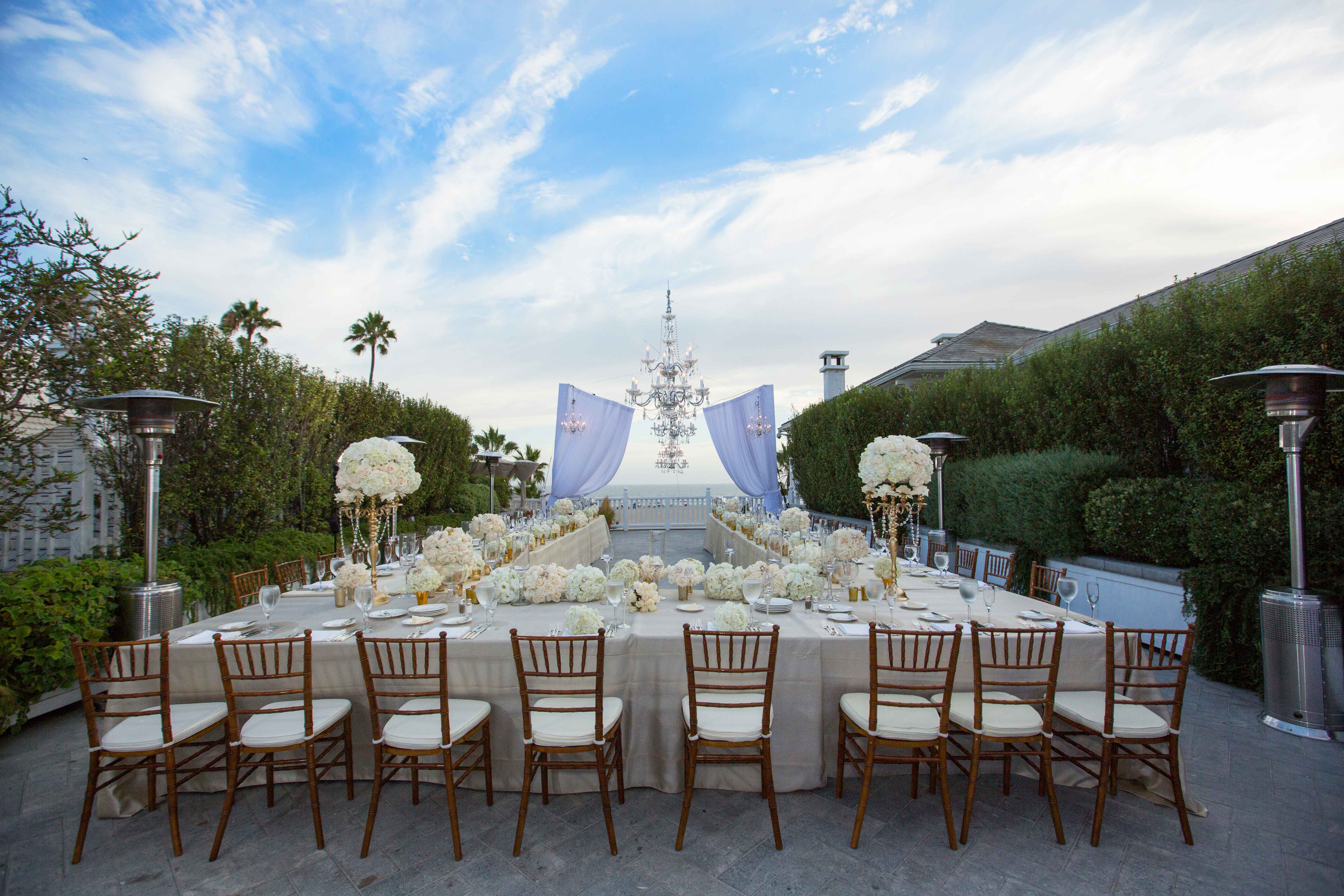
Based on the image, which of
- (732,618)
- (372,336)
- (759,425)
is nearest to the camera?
(732,618)

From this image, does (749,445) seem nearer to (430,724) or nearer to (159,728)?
(430,724)

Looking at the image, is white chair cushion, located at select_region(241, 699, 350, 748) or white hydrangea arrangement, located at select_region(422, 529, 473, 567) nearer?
white chair cushion, located at select_region(241, 699, 350, 748)

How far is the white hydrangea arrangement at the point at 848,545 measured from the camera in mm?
3201

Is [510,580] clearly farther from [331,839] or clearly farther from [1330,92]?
[1330,92]

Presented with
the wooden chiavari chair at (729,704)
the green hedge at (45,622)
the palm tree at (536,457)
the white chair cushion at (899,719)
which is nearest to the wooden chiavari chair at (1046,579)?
the white chair cushion at (899,719)

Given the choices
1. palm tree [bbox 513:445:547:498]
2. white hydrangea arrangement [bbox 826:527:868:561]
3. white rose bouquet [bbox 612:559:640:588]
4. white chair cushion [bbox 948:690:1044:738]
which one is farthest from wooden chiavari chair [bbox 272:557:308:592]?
palm tree [bbox 513:445:547:498]

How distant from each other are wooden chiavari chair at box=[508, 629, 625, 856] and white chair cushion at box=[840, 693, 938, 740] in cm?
98

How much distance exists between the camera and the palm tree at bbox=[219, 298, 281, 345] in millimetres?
14797

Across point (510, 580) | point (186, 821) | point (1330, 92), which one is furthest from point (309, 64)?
point (1330, 92)

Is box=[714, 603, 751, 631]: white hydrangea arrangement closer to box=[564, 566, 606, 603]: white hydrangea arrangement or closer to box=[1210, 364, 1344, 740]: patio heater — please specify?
box=[564, 566, 606, 603]: white hydrangea arrangement

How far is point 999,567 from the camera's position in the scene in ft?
13.6

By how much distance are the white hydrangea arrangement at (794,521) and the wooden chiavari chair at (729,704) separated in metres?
3.24

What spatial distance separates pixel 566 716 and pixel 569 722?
0.06 metres

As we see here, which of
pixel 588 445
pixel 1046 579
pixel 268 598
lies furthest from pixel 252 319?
pixel 1046 579
